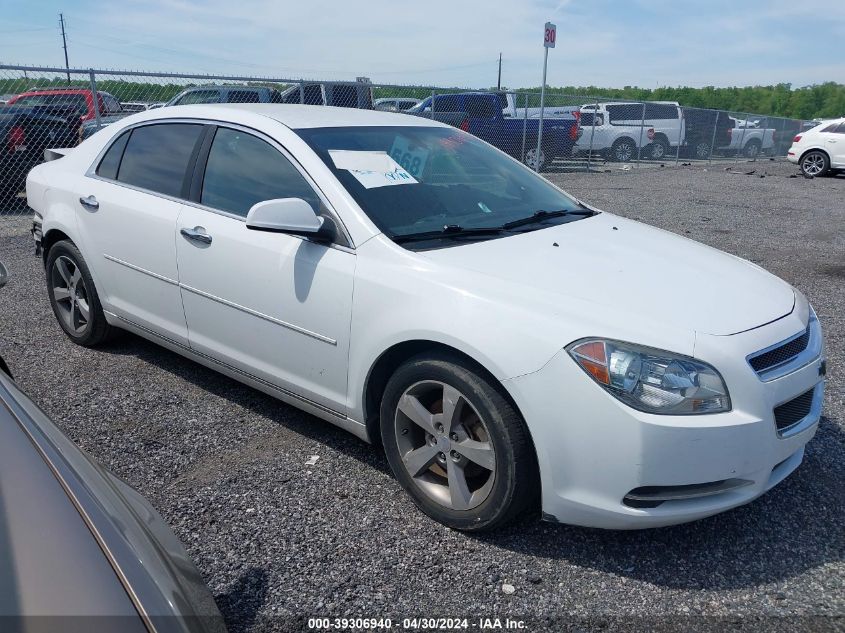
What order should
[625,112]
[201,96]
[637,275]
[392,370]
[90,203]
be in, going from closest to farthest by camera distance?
[637,275] < [392,370] < [90,203] < [201,96] < [625,112]

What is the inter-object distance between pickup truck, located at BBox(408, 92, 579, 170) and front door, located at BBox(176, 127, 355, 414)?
12201 mm

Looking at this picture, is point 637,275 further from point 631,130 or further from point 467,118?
point 631,130

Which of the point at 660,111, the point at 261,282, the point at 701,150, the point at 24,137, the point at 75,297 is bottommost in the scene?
the point at 701,150

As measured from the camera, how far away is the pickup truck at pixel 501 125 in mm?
16000

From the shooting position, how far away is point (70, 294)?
4758 mm

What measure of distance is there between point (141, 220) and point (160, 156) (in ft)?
1.41

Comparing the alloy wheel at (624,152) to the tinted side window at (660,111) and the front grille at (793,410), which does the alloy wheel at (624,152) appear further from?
the front grille at (793,410)

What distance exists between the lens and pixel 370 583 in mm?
2584

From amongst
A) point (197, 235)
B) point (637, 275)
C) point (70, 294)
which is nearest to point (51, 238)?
point (70, 294)

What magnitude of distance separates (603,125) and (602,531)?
19.9 m

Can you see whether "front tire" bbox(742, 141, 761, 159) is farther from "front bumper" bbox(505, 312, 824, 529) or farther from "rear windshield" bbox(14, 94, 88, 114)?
"front bumper" bbox(505, 312, 824, 529)

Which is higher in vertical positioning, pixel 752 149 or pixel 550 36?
pixel 550 36

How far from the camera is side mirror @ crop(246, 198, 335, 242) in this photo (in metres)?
3.05

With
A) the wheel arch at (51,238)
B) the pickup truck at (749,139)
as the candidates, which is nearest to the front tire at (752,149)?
the pickup truck at (749,139)
